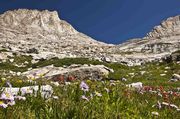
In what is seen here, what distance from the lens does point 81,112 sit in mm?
5555

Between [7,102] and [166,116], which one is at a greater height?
[7,102]

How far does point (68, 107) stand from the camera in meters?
5.75

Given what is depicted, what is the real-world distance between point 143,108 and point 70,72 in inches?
722

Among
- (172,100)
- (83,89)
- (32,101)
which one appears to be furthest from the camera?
(172,100)

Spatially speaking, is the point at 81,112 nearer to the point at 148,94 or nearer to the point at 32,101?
the point at 32,101

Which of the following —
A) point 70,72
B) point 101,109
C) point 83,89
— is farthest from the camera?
point 70,72

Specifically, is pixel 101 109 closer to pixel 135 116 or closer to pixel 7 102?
pixel 135 116

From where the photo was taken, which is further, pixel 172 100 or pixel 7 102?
pixel 172 100

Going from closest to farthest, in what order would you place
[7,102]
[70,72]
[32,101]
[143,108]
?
[7,102], [32,101], [143,108], [70,72]

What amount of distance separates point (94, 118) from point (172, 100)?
592 cm

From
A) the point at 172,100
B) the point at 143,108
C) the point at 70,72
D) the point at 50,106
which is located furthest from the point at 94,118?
the point at 70,72

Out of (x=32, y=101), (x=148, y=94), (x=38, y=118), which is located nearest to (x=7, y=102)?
(x=38, y=118)

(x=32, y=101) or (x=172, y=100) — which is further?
(x=172, y=100)

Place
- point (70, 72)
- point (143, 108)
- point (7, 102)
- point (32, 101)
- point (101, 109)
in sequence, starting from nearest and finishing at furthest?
point (7, 102)
point (101, 109)
point (32, 101)
point (143, 108)
point (70, 72)
